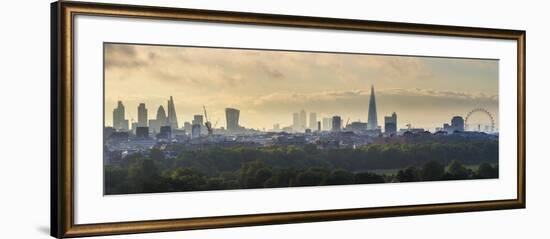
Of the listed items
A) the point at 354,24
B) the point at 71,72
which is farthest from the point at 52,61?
the point at 354,24

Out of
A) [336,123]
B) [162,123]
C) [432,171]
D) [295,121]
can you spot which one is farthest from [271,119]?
[432,171]

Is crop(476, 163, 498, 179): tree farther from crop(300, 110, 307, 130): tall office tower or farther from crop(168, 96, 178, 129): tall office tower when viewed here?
crop(168, 96, 178, 129): tall office tower

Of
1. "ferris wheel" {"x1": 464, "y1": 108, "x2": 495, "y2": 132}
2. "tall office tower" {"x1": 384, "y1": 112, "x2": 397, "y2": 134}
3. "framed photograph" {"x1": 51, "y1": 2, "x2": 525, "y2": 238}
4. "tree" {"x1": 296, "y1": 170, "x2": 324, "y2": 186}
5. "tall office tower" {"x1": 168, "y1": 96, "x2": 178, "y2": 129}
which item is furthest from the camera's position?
"ferris wheel" {"x1": 464, "y1": 108, "x2": 495, "y2": 132}

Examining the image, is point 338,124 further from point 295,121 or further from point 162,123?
point 162,123

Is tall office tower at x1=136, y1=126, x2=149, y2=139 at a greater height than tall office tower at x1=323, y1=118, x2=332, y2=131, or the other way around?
tall office tower at x1=323, y1=118, x2=332, y2=131

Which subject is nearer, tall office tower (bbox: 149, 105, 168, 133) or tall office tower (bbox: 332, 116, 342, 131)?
tall office tower (bbox: 149, 105, 168, 133)

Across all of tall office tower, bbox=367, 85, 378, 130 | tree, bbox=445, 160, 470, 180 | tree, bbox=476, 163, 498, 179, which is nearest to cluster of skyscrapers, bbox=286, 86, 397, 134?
tall office tower, bbox=367, 85, 378, 130

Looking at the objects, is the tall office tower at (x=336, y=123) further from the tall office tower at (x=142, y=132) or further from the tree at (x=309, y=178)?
the tall office tower at (x=142, y=132)
